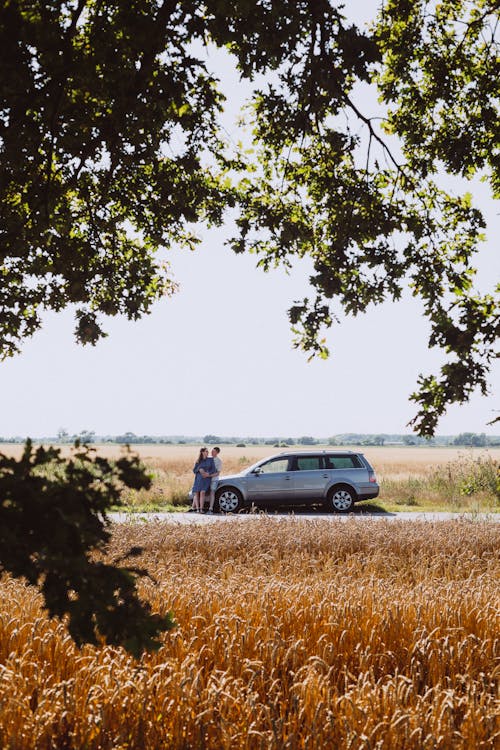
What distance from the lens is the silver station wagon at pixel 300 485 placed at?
20188 mm

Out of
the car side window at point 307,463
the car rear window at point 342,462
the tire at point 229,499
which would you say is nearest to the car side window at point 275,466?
the car side window at point 307,463

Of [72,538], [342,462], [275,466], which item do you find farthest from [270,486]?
[72,538]

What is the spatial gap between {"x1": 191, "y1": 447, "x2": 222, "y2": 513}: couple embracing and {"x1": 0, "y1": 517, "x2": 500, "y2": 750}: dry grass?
10.9 metres

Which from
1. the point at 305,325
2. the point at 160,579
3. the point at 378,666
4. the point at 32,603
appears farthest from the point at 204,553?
the point at 378,666

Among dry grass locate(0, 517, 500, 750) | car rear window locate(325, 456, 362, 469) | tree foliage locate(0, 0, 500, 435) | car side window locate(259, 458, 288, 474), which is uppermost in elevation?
tree foliage locate(0, 0, 500, 435)

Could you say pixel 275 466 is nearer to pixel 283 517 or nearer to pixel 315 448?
pixel 315 448

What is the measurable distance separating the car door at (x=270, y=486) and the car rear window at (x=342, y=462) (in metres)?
1.24

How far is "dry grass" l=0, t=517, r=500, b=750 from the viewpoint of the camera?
331 centimetres

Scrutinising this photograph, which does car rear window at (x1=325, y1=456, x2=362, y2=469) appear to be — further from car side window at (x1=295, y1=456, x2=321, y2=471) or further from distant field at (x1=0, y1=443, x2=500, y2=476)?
distant field at (x1=0, y1=443, x2=500, y2=476)

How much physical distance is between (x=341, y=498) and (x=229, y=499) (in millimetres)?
3405

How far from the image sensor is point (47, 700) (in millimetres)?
3477

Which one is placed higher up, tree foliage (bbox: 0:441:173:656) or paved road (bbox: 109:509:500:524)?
tree foliage (bbox: 0:441:173:656)

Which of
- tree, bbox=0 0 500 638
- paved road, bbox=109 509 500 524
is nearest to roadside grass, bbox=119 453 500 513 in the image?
paved road, bbox=109 509 500 524

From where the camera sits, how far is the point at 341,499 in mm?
20312
